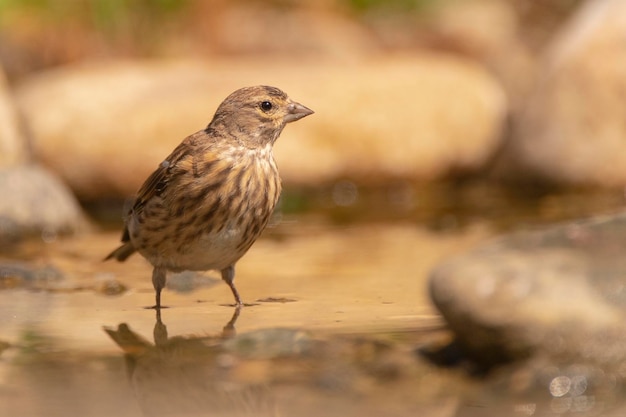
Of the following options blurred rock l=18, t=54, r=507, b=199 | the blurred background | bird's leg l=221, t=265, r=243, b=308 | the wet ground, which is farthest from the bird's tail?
blurred rock l=18, t=54, r=507, b=199

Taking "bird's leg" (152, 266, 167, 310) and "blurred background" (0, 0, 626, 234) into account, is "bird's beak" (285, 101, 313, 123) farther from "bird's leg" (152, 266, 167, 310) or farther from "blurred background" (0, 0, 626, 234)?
"blurred background" (0, 0, 626, 234)

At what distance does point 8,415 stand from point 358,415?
1119 millimetres

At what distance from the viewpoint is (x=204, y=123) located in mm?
9977

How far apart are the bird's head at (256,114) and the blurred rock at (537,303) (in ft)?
4.93

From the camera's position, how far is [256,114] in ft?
19.4

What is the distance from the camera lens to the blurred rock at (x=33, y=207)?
7.96 m

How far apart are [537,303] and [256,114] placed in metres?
2.01

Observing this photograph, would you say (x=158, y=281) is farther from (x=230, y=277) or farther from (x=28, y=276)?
(x=28, y=276)

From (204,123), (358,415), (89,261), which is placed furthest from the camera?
(204,123)

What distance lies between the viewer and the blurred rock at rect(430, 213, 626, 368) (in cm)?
430

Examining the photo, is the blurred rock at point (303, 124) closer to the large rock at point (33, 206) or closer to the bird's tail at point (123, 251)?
the large rock at point (33, 206)

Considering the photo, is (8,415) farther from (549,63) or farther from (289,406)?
(549,63)

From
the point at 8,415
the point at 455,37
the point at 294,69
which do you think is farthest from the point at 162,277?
the point at 455,37

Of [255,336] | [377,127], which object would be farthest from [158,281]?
[377,127]
